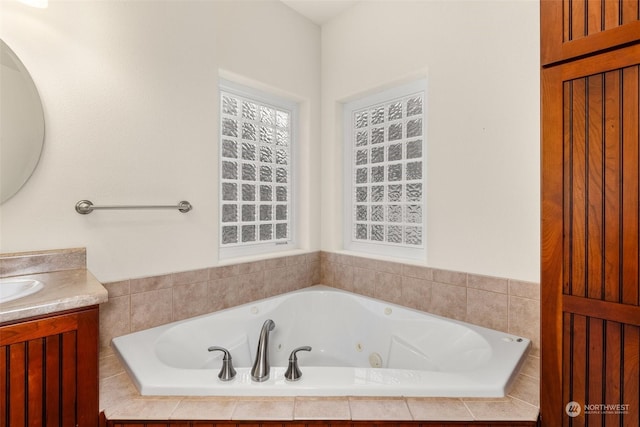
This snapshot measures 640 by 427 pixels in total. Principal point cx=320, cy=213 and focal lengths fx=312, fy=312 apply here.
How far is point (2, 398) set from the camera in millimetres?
826

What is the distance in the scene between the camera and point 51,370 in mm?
904

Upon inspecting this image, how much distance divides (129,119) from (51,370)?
120 centimetres

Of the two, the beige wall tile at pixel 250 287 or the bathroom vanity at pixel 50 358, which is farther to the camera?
the beige wall tile at pixel 250 287

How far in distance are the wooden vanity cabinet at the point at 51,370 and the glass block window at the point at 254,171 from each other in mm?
1205

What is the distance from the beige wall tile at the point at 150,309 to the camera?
164 centimetres

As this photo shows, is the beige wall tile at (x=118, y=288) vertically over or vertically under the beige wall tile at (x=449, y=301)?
over

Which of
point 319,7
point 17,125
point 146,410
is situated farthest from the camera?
point 319,7

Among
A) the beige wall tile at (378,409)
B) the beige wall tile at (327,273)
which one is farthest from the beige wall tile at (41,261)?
the beige wall tile at (327,273)

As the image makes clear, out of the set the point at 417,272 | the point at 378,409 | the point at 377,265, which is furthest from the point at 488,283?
the point at 378,409

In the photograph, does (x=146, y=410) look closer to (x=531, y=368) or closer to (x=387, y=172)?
(x=531, y=368)

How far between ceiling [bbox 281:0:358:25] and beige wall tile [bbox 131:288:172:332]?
2.21 meters

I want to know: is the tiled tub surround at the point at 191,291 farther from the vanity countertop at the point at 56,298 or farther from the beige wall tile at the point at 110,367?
the vanity countertop at the point at 56,298

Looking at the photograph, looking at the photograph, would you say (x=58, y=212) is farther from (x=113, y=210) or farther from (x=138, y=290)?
(x=138, y=290)

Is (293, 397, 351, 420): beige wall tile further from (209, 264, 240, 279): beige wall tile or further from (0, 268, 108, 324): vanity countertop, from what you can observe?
(209, 264, 240, 279): beige wall tile
